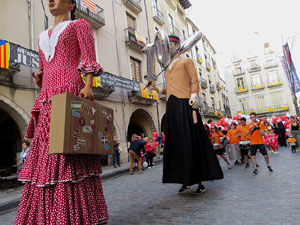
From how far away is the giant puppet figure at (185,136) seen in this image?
3.35m

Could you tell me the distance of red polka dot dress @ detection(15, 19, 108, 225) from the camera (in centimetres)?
177

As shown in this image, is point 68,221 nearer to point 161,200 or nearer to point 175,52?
point 161,200

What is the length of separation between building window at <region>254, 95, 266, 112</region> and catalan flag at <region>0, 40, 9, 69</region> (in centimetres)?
4002

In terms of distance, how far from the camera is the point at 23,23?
8711mm

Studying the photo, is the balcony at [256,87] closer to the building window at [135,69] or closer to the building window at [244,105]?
the building window at [244,105]

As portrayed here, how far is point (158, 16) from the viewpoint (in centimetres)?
1845

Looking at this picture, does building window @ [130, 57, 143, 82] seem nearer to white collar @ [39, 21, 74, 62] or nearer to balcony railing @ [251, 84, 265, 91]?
white collar @ [39, 21, 74, 62]

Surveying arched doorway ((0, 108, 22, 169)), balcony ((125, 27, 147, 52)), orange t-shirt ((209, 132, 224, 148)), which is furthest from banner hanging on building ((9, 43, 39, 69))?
balcony ((125, 27, 147, 52))

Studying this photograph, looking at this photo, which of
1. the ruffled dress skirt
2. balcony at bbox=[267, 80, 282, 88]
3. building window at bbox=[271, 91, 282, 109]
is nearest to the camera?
the ruffled dress skirt

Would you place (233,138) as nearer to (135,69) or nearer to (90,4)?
(135,69)

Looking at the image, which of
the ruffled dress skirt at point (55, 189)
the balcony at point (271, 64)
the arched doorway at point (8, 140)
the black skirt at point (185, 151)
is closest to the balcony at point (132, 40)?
the arched doorway at point (8, 140)

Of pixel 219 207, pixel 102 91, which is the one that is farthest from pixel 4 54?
pixel 219 207

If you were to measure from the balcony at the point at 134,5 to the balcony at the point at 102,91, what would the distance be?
21.9 feet

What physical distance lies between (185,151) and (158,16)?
17147 millimetres
